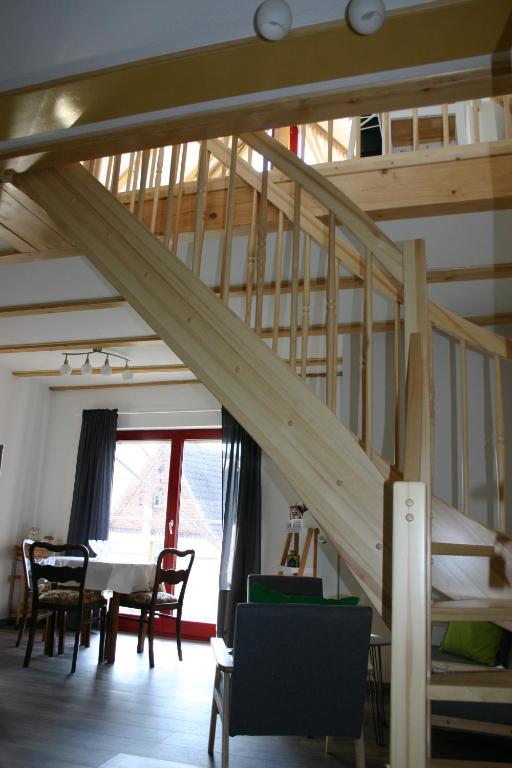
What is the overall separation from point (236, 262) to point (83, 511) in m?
4.41

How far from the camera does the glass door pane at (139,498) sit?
7309 mm

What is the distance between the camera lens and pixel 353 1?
6.25ft

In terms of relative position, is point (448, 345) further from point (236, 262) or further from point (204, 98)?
point (204, 98)

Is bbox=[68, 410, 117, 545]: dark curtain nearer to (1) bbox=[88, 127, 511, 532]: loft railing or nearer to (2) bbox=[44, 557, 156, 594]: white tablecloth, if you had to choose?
(2) bbox=[44, 557, 156, 594]: white tablecloth

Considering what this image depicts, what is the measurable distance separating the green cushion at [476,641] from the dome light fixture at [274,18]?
11.0 ft

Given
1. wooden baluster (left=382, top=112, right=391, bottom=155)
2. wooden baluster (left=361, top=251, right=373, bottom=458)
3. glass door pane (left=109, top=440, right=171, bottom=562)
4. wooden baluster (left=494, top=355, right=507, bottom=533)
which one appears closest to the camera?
wooden baluster (left=361, top=251, right=373, bottom=458)

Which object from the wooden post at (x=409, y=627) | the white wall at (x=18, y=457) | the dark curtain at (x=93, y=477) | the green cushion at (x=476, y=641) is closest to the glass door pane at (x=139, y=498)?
the dark curtain at (x=93, y=477)

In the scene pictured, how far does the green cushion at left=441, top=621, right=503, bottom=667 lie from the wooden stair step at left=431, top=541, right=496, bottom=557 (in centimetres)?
168

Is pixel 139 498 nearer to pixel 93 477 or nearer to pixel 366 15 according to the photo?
pixel 93 477

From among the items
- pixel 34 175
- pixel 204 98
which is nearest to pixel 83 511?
pixel 34 175

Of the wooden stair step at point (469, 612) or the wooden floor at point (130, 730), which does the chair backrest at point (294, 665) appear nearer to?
the wooden stair step at point (469, 612)

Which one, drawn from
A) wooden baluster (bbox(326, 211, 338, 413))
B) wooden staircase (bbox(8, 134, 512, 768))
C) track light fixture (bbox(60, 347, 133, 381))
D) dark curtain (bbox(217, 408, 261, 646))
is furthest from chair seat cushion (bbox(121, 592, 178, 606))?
wooden baluster (bbox(326, 211, 338, 413))

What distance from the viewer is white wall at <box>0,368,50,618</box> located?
7.09 m

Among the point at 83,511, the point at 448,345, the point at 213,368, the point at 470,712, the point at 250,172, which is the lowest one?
the point at 470,712
